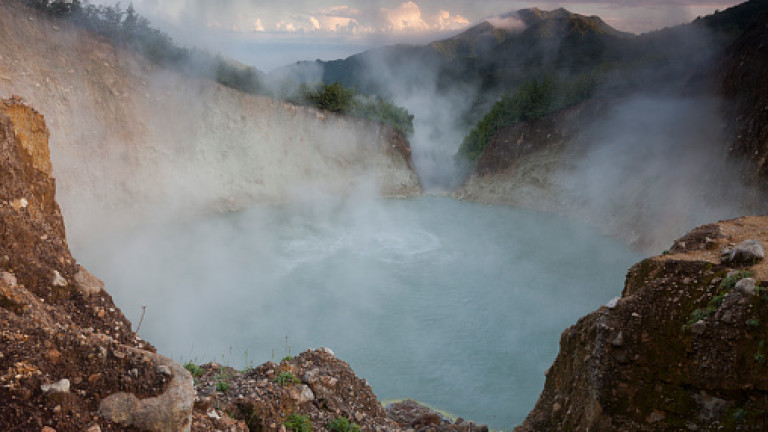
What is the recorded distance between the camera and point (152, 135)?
20312 mm

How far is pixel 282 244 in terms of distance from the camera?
60.1ft

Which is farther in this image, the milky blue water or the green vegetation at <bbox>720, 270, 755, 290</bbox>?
the milky blue water

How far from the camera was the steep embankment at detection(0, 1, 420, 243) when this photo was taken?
679 inches

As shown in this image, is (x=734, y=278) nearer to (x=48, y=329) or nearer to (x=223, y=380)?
(x=223, y=380)

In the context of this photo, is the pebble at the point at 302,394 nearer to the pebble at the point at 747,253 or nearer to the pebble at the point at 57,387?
the pebble at the point at 57,387

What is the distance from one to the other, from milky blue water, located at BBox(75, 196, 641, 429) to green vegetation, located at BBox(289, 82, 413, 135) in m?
7.62

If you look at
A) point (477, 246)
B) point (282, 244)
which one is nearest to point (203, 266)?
point (282, 244)

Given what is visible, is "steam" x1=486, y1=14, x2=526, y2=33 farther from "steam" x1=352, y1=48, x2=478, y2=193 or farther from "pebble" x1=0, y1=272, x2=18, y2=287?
"pebble" x1=0, y1=272, x2=18, y2=287

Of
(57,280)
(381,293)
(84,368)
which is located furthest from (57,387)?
(381,293)

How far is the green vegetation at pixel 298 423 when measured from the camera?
5.16 m

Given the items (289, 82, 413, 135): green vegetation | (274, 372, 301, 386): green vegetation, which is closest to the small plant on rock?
(274, 372, 301, 386): green vegetation

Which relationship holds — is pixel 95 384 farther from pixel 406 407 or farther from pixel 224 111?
pixel 224 111

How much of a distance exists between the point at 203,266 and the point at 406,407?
9276mm

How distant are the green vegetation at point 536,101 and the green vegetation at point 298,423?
27774mm
